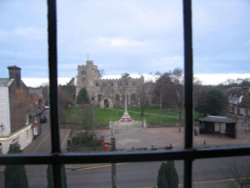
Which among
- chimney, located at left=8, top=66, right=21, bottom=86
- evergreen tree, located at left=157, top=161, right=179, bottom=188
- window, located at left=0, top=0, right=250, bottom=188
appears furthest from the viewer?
evergreen tree, located at left=157, top=161, right=179, bottom=188

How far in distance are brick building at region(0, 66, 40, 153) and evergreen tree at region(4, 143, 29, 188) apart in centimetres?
3

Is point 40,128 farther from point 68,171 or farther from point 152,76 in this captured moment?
point 152,76

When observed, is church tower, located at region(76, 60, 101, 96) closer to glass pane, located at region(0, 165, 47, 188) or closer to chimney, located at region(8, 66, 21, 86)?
chimney, located at region(8, 66, 21, 86)

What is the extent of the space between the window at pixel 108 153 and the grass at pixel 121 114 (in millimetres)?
272

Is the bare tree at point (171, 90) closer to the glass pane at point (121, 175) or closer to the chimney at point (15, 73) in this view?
the glass pane at point (121, 175)

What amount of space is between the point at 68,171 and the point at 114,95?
20.1 inches

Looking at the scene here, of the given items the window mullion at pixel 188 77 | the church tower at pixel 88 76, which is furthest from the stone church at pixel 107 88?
the window mullion at pixel 188 77

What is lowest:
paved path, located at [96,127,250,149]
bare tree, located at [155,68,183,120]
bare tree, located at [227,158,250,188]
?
bare tree, located at [227,158,250,188]

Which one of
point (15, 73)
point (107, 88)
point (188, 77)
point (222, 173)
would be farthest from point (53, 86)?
point (222, 173)

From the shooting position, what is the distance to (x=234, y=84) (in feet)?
3.84

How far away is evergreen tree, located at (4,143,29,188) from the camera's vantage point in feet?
3.45

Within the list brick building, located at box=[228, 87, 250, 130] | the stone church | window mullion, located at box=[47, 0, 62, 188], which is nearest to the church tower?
the stone church

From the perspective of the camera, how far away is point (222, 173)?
1.20 meters

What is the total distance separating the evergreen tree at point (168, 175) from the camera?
3.68 ft
